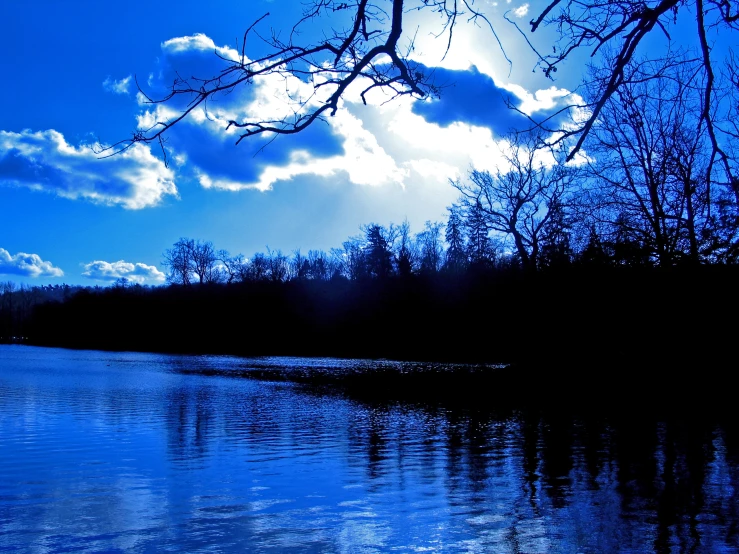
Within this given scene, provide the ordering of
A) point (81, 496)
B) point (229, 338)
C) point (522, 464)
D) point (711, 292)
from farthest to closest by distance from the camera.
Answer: point (229, 338) → point (711, 292) → point (522, 464) → point (81, 496)

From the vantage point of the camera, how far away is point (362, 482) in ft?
31.1

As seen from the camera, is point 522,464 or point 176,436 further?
point 176,436

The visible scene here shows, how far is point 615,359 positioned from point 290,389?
1407 cm

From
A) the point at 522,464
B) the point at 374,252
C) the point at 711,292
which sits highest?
the point at 374,252

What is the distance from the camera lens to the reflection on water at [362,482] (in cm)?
692

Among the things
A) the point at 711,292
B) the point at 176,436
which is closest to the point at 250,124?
the point at 176,436

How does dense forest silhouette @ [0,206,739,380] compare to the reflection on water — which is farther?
dense forest silhouette @ [0,206,739,380]

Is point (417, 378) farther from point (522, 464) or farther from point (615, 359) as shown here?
point (522, 464)

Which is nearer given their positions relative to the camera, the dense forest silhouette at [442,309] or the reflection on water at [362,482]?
the reflection on water at [362,482]

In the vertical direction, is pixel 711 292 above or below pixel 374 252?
below

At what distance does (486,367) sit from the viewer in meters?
38.6

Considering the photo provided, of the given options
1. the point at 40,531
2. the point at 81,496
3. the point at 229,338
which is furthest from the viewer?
the point at 229,338

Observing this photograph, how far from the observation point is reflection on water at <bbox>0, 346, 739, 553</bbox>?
692 cm

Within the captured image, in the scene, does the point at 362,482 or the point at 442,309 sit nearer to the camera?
the point at 362,482
